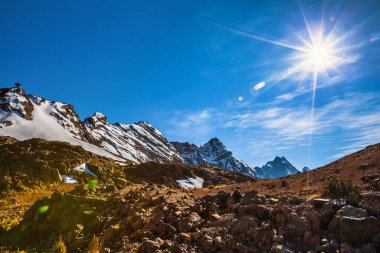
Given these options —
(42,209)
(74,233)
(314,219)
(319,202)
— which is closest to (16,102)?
(42,209)

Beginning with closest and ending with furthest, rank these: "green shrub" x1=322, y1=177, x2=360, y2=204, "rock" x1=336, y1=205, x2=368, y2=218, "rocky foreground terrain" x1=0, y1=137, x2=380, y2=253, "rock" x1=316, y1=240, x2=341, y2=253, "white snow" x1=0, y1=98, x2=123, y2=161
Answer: "rock" x1=316, y1=240, x2=341, y2=253, "rock" x1=336, y1=205, x2=368, y2=218, "rocky foreground terrain" x1=0, y1=137, x2=380, y2=253, "green shrub" x1=322, y1=177, x2=360, y2=204, "white snow" x1=0, y1=98, x2=123, y2=161

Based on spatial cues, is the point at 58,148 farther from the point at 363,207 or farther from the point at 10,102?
the point at 10,102

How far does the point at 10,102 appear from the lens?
169750 mm

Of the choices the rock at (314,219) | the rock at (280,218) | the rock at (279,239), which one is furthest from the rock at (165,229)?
the rock at (314,219)

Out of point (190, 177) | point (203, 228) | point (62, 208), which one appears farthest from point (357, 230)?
point (190, 177)

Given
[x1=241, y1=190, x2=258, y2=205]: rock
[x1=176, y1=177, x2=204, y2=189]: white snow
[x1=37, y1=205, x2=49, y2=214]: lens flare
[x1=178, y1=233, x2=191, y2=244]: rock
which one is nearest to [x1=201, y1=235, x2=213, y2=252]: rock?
[x1=178, y1=233, x2=191, y2=244]: rock

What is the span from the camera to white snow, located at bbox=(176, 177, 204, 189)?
8972 cm

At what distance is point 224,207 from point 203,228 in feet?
7.51

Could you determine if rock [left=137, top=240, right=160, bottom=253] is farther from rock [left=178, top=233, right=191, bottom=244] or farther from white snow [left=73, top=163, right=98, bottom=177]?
white snow [left=73, top=163, right=98, bottom=177]

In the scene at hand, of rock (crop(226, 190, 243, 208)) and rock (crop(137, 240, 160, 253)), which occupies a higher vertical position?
rock (crop(226, 190, 243, 208))

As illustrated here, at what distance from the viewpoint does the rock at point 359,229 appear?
777cm

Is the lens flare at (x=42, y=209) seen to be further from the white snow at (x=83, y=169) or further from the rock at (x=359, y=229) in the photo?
the white snow at (x=83, y=169)

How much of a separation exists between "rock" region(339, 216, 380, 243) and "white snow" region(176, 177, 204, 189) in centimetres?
8125

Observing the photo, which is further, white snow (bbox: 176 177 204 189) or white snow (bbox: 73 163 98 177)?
white snow (bbox: 176 177 204 189)
